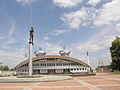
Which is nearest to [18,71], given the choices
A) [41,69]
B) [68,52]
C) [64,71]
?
[41,69]

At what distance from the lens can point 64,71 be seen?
6197 cm

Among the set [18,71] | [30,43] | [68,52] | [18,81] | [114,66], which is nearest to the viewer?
[18,81]

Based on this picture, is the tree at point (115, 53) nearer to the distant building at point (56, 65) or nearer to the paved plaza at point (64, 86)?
the distant building at point (56, 65)

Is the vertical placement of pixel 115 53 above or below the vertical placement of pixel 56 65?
above

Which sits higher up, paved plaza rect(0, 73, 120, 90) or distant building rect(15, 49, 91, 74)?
distant building rect(15, 49, 91, 74)

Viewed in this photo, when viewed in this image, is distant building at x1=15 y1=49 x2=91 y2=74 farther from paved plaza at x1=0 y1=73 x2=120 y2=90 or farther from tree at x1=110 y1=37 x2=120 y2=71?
paved plaza at x1=0 y1=73 x2=120 y2=90

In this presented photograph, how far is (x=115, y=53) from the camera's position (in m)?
50.5

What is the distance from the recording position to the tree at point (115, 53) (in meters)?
49.3

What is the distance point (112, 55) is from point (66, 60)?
18.9 meters

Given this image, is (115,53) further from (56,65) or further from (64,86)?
(64,86)

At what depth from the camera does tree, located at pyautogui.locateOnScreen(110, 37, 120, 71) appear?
49.3 meters

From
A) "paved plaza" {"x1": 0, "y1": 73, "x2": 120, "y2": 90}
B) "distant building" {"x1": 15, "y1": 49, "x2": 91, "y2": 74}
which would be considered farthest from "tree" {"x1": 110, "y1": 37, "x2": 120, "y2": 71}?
"paved plaza" {"x1": 0, "y1": 73, "x2": 120, "y2": 90}

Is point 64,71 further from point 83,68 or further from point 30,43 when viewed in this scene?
point 30,43

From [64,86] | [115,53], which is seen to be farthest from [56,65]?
[64,86]
